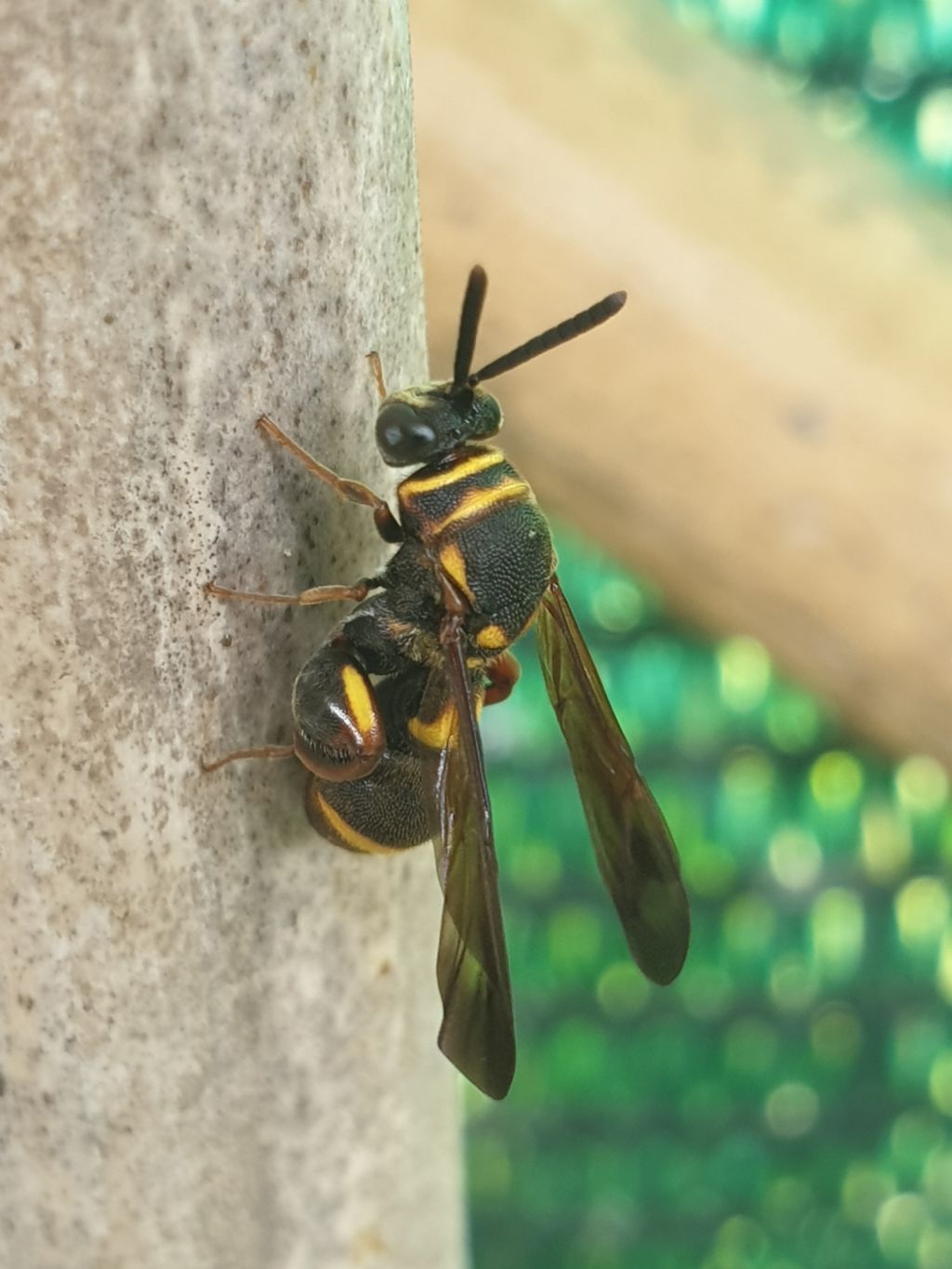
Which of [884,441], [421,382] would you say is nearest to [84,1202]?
[421,382]

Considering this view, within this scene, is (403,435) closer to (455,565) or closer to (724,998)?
(455,565)

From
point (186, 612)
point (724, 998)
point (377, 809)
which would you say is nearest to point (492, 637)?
point (377, 809)

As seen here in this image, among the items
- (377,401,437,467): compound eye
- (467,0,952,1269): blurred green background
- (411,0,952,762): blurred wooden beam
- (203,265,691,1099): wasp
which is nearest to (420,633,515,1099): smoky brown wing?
(203,265,691,1099): wasp

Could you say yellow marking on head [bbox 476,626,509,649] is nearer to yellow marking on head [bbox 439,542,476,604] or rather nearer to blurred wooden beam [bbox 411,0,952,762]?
yellow marking on head [bbox 439,542,476,604]

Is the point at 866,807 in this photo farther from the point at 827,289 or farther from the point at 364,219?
the point at 364,219

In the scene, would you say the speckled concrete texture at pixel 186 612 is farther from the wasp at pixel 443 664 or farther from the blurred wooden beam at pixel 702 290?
the blurred wooden beam at pixel 702 290

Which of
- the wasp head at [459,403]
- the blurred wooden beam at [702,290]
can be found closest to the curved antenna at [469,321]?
the wasp head at [459,403]
